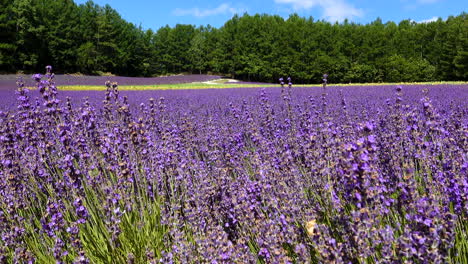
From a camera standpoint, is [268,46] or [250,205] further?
[268,46]

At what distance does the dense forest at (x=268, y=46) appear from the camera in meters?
38.8

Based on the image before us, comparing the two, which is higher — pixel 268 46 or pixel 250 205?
pixel 268 46

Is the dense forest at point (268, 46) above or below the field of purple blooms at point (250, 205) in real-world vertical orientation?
above

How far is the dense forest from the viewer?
38.8 metres

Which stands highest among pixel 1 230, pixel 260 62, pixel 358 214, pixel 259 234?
pixel 260 62

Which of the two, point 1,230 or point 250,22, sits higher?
point 250,22

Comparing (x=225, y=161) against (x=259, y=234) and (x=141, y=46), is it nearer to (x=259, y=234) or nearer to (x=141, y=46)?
(x=259, y=234)

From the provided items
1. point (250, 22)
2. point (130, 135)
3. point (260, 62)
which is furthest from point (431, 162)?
point (250, 22)

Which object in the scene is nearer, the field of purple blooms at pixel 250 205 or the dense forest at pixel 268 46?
the field of purple blooms at pixel 250 205

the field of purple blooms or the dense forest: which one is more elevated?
the dense forest

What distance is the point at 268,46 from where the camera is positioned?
1710 inches

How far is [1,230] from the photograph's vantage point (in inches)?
109

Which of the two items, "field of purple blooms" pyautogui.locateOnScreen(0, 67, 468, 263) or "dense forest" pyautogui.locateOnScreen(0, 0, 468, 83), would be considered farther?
"dense forest" pyautogui.locateOnScreen(0, 0, 468, 83)

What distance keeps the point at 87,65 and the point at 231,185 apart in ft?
157
